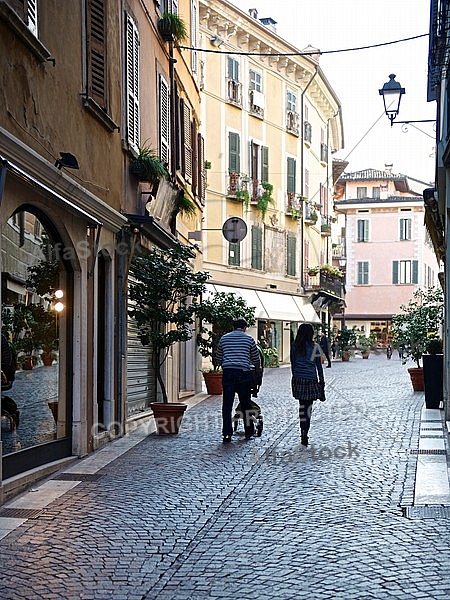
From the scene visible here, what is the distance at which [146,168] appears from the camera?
14.5 m

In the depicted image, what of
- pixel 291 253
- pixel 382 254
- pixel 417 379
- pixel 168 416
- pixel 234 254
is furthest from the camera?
pixel 382 254

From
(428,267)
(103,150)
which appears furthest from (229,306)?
(428,267)

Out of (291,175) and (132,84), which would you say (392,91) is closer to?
(132,84)

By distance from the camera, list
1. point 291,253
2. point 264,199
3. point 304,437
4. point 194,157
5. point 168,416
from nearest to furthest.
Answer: point 304,437 → point 168,416 → point 194,157 → point 264,199 → point 291,253

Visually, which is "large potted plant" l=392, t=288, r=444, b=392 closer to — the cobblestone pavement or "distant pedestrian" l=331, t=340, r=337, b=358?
the cobblestone pavement

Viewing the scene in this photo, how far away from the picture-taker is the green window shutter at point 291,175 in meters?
42.7

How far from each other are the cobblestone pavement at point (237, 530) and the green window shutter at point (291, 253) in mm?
31091

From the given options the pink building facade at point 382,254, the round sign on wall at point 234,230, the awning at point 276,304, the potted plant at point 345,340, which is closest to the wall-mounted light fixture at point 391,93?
the round sign on wall at point 234,230

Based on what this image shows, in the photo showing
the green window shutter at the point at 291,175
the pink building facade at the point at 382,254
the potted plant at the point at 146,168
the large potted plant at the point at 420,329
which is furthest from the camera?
the pink building facade at the point at 382,254

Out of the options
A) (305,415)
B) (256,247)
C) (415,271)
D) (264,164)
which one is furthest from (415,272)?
(305,415)

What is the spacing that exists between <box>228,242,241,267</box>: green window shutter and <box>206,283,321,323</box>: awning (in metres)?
1.05

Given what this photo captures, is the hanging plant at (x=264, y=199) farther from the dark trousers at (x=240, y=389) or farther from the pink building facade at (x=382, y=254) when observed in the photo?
the pink building facade at (x=382, y=254)

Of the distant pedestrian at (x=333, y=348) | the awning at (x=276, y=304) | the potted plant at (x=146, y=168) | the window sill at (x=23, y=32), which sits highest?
the window sill at (x=23, y=32)

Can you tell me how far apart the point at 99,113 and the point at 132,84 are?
9.16 ft
